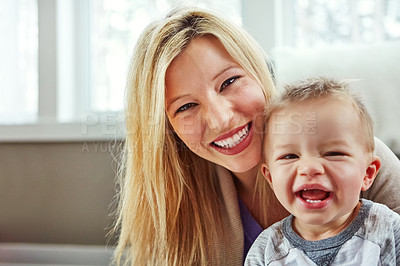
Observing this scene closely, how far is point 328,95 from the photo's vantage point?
793mm

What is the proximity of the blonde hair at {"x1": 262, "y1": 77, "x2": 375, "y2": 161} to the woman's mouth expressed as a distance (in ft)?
0.42

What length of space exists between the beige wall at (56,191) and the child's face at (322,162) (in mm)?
1002

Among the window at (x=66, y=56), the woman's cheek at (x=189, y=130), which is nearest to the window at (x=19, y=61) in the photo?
the window at (x=66, y=56)

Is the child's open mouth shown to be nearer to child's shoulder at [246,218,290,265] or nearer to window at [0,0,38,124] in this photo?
child's shoulder at [246,218,290,265]

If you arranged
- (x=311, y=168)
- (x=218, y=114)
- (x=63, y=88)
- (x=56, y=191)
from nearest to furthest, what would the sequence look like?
(x=311, y=168), (x=218, y=114), (x=56, y=191), (x=63, y=88)

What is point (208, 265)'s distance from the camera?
3.57ft

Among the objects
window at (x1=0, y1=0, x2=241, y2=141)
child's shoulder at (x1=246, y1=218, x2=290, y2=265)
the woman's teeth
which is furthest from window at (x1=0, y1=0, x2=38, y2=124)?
child's shoulder at (x1=246, y1=218, x2=290, y2=265)

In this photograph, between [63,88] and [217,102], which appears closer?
[217,102]

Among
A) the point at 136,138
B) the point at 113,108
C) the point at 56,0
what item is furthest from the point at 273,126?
the point at 56,0

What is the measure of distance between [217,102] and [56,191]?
40.3 inches

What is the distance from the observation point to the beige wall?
1714 millimetres

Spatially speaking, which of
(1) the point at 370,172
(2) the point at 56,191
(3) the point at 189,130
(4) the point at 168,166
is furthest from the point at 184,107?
(2) the point at 56,191

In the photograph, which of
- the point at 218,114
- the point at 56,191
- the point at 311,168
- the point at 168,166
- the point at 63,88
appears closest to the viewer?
the point at 311,168

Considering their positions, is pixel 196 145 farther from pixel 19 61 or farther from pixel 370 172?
pixel 19 61
